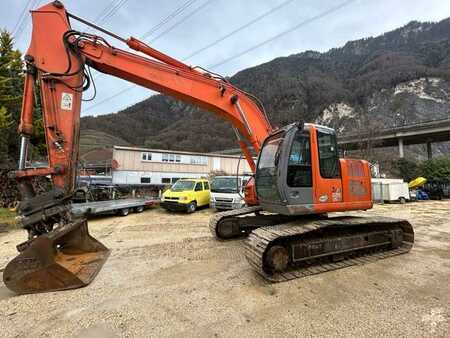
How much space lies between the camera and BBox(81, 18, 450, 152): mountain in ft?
186

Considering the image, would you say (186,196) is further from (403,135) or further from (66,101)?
(403,135)

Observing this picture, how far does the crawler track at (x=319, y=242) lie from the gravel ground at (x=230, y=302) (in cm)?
21

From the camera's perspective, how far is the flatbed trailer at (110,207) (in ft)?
31.4

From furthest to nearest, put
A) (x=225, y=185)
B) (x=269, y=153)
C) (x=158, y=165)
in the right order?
(x=158, y=165) < (x=225, y=185) < (x=269, y=153)

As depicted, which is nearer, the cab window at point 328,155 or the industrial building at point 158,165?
the cab window at point 328,155

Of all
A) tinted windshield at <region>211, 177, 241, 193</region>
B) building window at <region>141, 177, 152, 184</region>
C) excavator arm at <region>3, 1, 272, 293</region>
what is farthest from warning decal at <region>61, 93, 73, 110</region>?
building window at <region>141, 177, 152, 184</region>

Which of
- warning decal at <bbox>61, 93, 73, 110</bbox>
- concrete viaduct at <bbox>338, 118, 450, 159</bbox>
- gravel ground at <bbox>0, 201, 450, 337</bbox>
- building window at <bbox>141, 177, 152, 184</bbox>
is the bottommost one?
gravel ground at <bbox>0, 201, 450, 337</bbox>

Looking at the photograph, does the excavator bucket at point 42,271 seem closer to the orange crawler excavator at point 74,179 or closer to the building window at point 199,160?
the orange crawler excavator at point 74,179

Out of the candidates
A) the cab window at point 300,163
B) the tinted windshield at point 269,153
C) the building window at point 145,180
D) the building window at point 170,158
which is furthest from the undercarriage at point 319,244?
→ the building window at point 170,158

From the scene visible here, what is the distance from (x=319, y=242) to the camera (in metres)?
4.52

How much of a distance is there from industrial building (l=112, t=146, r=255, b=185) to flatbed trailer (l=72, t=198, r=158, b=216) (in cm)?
829

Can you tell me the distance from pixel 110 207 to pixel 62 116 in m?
6.87

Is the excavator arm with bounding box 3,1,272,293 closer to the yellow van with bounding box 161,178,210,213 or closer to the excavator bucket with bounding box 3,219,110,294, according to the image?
the excavator bucket with bounding box 3,219,110,294

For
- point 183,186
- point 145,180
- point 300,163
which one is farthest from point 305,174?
point 145,180
